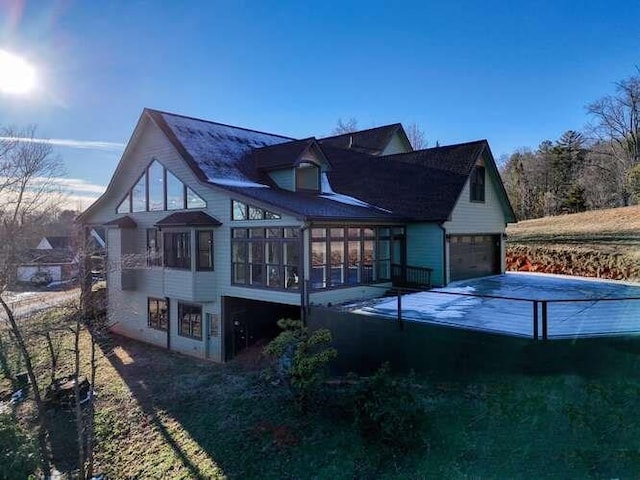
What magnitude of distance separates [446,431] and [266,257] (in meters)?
7.25

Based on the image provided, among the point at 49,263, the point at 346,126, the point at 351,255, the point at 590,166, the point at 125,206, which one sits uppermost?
the point at 346,126

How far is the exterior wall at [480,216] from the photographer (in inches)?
629

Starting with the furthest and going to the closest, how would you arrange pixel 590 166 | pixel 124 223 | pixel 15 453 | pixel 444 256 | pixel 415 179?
pixel 590 166 → pixel 415 179 → pixel 124 223 → pixel 444 256 → pixel 15 453

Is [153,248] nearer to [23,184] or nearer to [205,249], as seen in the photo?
[205,249]

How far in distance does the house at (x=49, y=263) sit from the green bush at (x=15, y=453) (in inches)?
156

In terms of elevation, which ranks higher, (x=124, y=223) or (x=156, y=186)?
(x=156, y=186)

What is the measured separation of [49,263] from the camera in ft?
50.6

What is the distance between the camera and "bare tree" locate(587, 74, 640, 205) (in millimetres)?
34156

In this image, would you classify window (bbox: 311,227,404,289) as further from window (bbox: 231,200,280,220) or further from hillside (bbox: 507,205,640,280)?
hillside (bbox: 507,205,640,280)

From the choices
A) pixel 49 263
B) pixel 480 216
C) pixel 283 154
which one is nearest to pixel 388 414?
pixel 283 154

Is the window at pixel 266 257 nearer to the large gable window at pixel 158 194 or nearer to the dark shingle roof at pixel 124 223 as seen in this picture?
the large gable window at pixel 158 194

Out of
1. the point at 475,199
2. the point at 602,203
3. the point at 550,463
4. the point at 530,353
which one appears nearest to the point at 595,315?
the point at 530,353

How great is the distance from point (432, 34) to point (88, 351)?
1786 cm

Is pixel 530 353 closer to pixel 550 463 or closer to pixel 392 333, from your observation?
pixel 550 463
